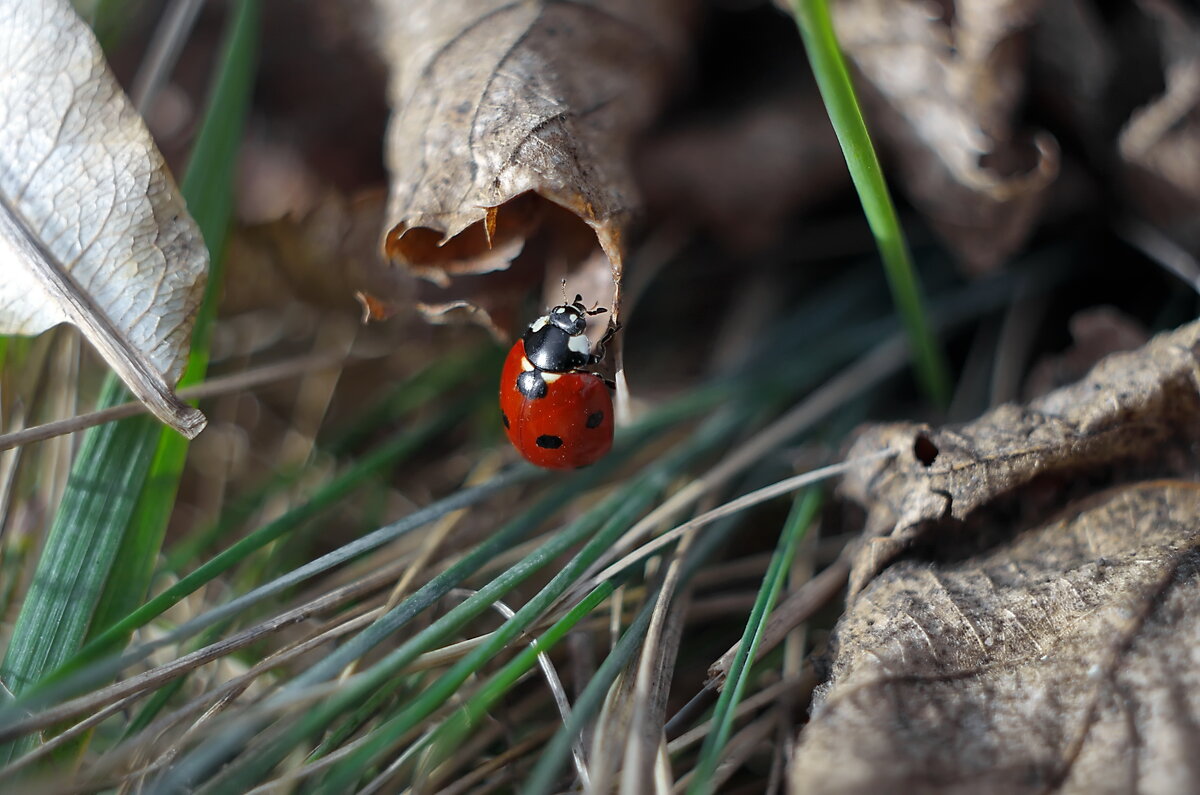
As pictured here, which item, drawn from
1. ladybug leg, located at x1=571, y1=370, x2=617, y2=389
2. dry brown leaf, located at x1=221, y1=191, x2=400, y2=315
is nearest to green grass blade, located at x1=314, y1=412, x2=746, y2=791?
ladybug leg, located at x1=571, y1=370, x2=617, y2=389

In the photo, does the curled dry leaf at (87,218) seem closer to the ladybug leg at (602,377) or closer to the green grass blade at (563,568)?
the green grass blade at (563,568)

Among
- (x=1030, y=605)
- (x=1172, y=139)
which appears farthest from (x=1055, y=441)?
(x=1172, y=139)

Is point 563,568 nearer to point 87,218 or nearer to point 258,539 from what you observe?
point 258,539

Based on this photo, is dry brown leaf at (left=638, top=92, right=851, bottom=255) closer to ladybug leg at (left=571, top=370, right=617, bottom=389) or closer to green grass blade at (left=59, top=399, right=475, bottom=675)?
ladybug leg at (left=571, top=370, right=617, bottom=389)

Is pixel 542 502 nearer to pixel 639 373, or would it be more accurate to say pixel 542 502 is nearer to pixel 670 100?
pixel 639 373

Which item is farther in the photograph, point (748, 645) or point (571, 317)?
point (571, 317)

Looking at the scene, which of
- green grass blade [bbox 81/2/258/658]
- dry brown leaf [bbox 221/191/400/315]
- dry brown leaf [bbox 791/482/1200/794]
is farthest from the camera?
dry brown leaf [bbox 221/191/400/315]
